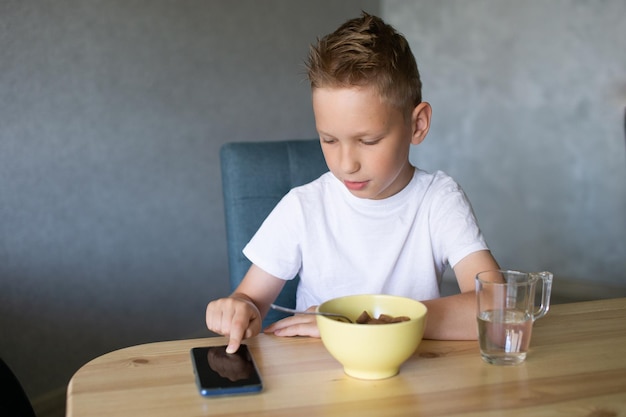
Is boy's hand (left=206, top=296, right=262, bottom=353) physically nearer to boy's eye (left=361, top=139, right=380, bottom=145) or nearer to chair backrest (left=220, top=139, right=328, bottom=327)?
boy's eye (left=361, top=139, right=380, bottom=145)

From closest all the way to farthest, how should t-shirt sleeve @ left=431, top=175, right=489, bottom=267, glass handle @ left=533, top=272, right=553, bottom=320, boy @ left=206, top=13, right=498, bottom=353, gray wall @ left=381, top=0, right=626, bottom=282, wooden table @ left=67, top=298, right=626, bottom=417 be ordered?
wooden table @ left=67, top=298, right=626, bottom=417
glass handle @ left=533, top=272, right=553, bottom=320
boy @ left=206, top=13, right=498, bottom=353
t-shirt sleeve @ left=431, top=175, right=489, bottom=267
gray wall @ left=381, top=0, right=626, bottom=282

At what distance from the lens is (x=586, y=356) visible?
101 centimetres

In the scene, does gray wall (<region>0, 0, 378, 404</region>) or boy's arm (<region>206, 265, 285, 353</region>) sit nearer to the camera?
boy's arm (<region>206, 265, 285, 353</region>)

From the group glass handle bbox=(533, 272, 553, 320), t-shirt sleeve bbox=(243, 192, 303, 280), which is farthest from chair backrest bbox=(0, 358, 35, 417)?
glass handle bbox=(533, 272, 553, 320)

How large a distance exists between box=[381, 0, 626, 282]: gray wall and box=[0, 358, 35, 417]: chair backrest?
347cm

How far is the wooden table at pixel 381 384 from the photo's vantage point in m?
0.84

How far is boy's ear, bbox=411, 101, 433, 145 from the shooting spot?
135 cm

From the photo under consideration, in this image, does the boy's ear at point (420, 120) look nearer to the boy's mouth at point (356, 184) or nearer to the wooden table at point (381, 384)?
the boy's mouth at point (356, 184)

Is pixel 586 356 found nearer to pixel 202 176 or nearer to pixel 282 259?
pixel 282 259

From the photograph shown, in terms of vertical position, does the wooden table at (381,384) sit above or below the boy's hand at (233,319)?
below

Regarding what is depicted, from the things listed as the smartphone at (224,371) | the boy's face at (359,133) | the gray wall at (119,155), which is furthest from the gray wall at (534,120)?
the smartphone at (224,371)

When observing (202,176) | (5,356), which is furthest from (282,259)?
(202,176)

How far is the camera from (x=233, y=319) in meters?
1.11

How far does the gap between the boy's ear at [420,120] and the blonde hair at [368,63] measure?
0.05ft
